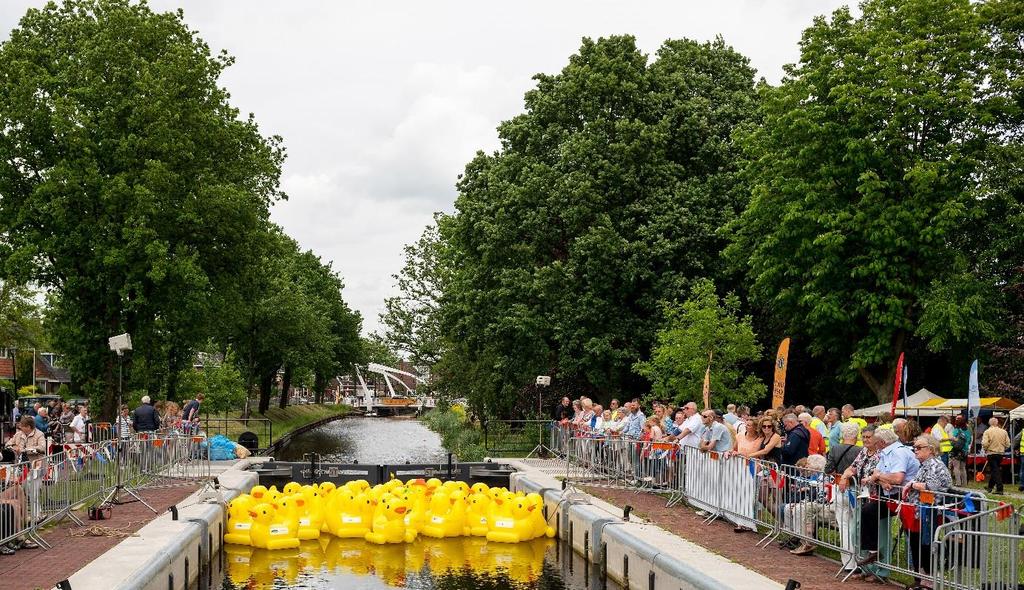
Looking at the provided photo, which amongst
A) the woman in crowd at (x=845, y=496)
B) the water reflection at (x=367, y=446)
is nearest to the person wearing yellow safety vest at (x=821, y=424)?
the woman in crowd at (x=845, y=496)

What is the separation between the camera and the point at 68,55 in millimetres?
37844

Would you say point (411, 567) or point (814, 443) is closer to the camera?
point (814, 443)

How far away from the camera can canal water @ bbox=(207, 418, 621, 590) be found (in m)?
16.7

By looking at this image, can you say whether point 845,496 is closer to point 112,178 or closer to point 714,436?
point 714,436

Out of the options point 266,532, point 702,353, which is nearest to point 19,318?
point 702,353

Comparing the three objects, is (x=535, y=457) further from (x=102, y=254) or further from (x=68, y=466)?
(x=68, y=466)

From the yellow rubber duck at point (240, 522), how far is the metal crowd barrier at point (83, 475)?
82.6 inches

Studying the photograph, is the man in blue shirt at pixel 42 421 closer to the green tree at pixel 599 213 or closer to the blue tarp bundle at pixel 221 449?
the blue tarp bundle at pixel 221 449

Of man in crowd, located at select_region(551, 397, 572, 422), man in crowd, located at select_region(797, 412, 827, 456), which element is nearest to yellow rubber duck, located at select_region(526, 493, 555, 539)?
man in crowd, located at select_region(797, 412, 827, 456)

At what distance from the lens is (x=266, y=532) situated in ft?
65.0

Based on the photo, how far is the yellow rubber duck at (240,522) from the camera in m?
20.0

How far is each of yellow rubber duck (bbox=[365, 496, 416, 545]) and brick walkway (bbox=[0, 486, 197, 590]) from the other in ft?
13.6

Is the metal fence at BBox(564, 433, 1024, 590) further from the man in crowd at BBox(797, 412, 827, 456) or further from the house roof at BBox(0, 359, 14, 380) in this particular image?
the house roof at BBox(0, 359, 14, 380)

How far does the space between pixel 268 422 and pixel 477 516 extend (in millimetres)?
26225
